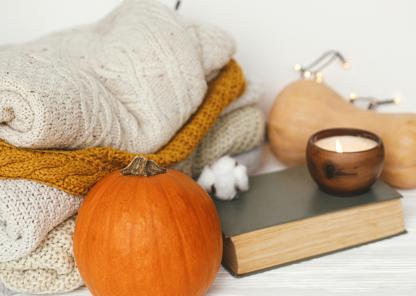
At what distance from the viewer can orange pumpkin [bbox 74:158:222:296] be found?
599 mm

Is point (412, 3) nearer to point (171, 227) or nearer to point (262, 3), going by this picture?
point (262, 3)

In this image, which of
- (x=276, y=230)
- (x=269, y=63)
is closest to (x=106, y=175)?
(x=276, y=230)

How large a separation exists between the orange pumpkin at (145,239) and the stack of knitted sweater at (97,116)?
0.18 ft

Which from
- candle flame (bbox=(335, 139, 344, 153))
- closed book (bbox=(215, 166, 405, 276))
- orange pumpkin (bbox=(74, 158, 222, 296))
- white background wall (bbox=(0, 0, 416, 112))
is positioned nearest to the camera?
orange pumpkin (bbox=(74, 158, 222, 296))

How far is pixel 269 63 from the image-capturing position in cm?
112

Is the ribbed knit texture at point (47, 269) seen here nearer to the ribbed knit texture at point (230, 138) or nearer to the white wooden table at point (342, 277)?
the white wooden table at point (342, 277)

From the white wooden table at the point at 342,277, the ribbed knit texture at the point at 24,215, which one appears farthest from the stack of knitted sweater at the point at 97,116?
the white wooden table at the point at 342,277

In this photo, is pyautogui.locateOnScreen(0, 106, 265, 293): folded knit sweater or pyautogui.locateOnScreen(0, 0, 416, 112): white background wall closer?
pyautogui.locateOnScreen(0, 106, 265, 293): folded knit sweater

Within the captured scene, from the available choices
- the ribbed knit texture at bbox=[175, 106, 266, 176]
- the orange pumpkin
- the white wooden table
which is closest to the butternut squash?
the ribbed knit texture at bbox=[175, 106, 266, 176]

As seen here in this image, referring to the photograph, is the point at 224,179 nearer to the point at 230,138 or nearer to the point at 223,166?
the point at 223,166

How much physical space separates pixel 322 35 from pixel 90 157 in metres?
0.61

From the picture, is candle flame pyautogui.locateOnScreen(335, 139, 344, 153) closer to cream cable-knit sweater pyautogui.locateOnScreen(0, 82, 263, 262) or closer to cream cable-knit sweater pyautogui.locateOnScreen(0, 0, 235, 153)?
cream cable-knit sweater pyautogui.locateOnScreen(0, 0, 235, 153)

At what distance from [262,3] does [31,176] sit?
1.99 ft

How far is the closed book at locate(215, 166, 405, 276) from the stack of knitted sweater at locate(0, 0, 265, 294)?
124 millimetres
